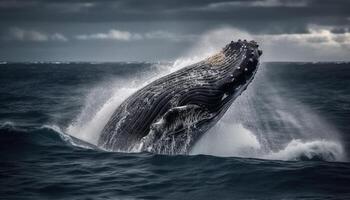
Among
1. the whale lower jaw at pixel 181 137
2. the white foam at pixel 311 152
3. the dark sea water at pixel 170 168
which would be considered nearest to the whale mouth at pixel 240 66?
the whale lower jaw at pixel 181 137

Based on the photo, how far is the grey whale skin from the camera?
10.1m

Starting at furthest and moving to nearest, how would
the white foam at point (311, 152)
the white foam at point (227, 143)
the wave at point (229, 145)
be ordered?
the white foam at point (311, 152) < the wave at point (229, 145) < the white foam at point (227, 143)

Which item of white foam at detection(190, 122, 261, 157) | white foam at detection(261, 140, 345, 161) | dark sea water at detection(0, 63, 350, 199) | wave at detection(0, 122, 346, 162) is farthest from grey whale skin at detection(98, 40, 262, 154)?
white foam at detection(261, 140, 345, 161)

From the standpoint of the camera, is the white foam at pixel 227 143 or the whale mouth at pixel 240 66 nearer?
the whale mouth at pixel 240 66

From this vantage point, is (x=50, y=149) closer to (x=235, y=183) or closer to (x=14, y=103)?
(x=235, y=183)

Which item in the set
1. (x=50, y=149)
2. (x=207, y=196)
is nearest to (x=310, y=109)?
(x=50, y=149)

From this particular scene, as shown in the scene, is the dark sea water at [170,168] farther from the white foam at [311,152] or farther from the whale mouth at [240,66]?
the whale mouth at [240,66]

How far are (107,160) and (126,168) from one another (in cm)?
57

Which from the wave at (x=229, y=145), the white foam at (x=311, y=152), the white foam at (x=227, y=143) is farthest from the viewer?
the white foam at (x=311, y=152)

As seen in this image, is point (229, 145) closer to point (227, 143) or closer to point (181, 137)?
point (227, 143)

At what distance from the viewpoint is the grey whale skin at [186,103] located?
10086 mm

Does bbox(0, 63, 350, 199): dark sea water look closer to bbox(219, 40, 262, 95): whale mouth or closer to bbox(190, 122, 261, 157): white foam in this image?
bbox(190, 122, 261, 157): white foam

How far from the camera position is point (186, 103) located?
1011cm

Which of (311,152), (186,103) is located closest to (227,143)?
(311,152)
